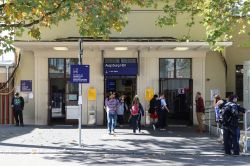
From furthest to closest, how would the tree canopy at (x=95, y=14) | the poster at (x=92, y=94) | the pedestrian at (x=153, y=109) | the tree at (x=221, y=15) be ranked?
the poster at (x=92, y=94) → the pedestrian at (x=153, y=109) → the tree at (x=221, y=15) → the tree canopy at (x=95, y=14)

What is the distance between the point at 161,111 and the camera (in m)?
22.4

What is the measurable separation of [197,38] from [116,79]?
4.72m

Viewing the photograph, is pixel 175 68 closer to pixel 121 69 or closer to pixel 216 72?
pixel 216 72

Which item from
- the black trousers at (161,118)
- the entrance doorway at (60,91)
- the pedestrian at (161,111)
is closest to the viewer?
the pedestrian at (161,111)

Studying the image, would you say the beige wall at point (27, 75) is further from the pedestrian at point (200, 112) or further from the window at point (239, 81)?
the window at point (239, 81)

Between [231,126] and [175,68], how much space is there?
1004cm

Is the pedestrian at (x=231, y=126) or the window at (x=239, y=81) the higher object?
the window at (x=239, y=81)

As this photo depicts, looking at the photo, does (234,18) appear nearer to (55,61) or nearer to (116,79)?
(116,79)

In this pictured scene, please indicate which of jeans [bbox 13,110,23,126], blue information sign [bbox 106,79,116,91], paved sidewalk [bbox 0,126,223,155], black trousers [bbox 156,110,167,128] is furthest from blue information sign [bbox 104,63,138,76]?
jeans [bbox 13,110,23,126]

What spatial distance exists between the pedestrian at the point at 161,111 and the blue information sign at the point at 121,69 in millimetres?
2545

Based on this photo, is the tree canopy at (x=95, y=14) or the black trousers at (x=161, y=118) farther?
the black trousers at (x=161, y=118)

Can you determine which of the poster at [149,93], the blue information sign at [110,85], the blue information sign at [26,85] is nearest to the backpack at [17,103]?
the blue information sign at [26,85]

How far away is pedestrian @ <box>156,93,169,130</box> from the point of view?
22.2 metres

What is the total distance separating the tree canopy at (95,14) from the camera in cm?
1282
